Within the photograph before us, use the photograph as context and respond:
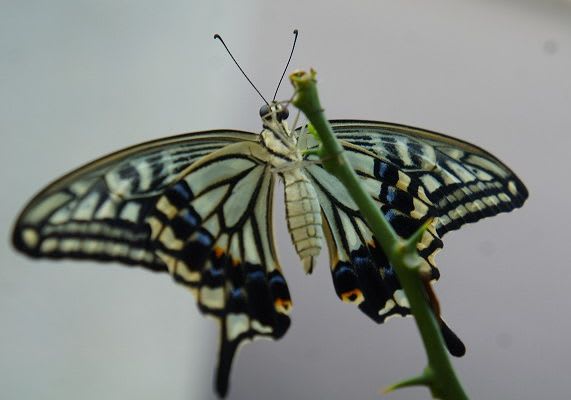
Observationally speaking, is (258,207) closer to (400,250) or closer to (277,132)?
(277,132)

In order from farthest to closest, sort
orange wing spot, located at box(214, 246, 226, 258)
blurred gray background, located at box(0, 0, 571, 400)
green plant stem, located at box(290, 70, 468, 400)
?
blurred gray background, located at box(0, 0, 571, 400) < orange wing spot, located at box(214, 246, 226, 258) < green plant stem, located at box(290, 70, 468, 400)

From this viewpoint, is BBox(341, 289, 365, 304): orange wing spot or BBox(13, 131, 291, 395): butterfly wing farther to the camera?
BBox(341, 289, 365, 304): orange wing spot

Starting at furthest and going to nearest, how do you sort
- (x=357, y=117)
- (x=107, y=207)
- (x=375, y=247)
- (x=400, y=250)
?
1. (x=357, y=117)
2. (x=375, y=247)
3. (x=107, y=207)
4. (x=400, y=250)

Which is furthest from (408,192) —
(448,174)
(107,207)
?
(107,207)

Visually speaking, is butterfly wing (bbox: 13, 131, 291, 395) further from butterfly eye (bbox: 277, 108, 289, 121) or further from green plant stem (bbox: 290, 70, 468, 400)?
green plant stem (bbox: 290, 70, 468, 400)

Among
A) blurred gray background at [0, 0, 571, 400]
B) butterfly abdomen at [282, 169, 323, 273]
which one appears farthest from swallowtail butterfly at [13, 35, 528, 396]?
blurred gray background at [0, 0, 571, 400]

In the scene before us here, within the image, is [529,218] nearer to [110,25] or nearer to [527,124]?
[527,124]

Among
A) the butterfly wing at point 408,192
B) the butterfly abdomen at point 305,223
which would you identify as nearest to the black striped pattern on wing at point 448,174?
the butterfly wing at point 408,192

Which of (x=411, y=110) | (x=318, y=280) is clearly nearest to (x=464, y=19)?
(x=411, y=110)
